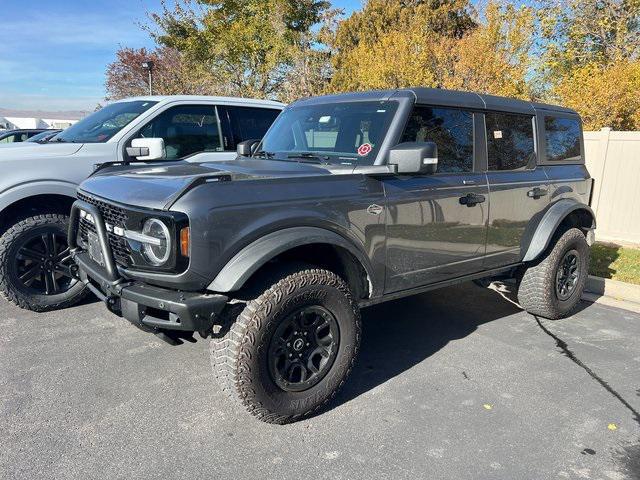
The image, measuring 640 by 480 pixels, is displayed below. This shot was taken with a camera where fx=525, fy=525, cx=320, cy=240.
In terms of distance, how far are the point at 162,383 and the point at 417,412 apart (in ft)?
5.56

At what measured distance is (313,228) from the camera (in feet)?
9.97

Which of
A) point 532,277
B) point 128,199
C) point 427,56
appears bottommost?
point 532,277

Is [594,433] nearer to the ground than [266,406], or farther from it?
nearer to the ground

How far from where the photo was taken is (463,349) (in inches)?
168

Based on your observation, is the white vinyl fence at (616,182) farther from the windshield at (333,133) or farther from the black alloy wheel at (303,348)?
the black alloy wheel at (303,348)

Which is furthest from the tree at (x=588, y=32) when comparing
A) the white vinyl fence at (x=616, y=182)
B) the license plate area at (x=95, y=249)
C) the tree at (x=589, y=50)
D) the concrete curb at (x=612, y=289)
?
the license plate area at (x=95, y=249)

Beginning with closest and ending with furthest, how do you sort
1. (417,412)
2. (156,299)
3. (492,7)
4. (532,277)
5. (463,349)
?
1. (156,299)
2. (417,412)
3. (463,349)
4. (532,277)
5. (492,7)

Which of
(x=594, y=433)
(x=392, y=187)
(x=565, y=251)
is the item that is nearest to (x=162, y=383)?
(x=392, y=187)

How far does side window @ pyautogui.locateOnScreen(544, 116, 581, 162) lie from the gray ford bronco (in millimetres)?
232

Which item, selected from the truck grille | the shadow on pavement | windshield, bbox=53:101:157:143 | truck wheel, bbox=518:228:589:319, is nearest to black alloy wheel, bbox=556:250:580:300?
truck wheel, bbox=518:228:589:319

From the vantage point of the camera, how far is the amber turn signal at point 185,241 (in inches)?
104

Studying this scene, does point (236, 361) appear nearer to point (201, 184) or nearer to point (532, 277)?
point (201, 184)

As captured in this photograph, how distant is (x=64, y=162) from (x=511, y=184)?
12.7 feet

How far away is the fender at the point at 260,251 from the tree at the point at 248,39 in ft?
46.2
